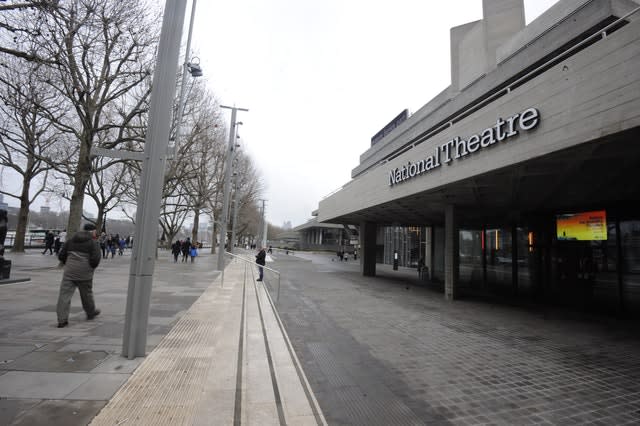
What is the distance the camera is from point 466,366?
5.09 meters

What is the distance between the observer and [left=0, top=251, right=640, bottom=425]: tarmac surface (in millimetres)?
3236

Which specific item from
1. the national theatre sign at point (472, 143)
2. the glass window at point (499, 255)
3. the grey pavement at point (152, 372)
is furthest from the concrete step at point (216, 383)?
the glass window at point (499, 255)

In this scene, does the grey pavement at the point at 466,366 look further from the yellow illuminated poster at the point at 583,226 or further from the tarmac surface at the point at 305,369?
the yellow illuminated poster at the point at 583,226

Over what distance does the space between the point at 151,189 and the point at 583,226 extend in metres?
15.1

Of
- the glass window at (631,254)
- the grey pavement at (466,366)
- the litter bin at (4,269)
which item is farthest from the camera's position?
the glass window at (631,254)

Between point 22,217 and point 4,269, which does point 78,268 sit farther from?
Answer: point 22,217

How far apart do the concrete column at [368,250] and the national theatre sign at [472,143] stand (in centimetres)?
966

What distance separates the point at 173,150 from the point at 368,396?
4.88 meters

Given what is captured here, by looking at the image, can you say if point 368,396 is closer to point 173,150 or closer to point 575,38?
point 173,150

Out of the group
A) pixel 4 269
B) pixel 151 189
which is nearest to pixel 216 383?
pixel 151 189

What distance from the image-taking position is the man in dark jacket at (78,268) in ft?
18.4

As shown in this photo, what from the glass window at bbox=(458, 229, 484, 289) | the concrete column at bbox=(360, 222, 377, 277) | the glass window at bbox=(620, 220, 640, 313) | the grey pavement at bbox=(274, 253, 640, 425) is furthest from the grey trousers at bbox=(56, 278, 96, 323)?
the glass window at bbox=(458, 229, 484, 289)

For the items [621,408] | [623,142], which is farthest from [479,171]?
[621,408]

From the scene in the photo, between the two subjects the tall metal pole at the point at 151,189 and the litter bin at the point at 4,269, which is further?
the litter bin at the point at 4,269
